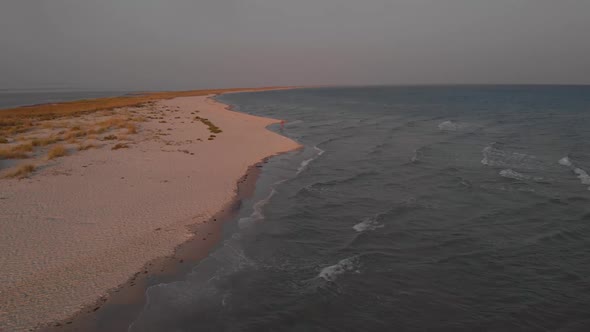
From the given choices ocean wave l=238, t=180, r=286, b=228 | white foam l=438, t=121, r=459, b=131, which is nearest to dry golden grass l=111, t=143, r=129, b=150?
ocean wave l=238, t=180, r=286, b=228

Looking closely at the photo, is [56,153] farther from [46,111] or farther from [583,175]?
Answer: [46,111]

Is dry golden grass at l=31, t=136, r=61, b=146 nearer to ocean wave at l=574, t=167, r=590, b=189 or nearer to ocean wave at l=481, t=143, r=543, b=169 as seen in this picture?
ocean wave at l=481, t=143, r=543, b=169

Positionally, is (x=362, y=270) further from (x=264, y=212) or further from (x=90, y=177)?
(x=90, y=177)

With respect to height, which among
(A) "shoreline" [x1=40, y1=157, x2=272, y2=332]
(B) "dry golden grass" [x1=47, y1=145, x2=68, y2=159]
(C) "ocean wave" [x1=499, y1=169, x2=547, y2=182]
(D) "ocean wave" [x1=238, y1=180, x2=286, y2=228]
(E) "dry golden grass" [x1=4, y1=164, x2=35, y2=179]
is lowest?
(A) "shoreline" [x1=40, y1=157, x2=272, y2=332]

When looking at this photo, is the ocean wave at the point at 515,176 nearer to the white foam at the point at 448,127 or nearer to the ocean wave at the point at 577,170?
the ocean wave at the point at 577,170

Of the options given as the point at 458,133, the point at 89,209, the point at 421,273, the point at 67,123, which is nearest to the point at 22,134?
the point at 67,123

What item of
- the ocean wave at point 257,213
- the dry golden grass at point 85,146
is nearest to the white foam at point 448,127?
the ocean wave at point 257,213
